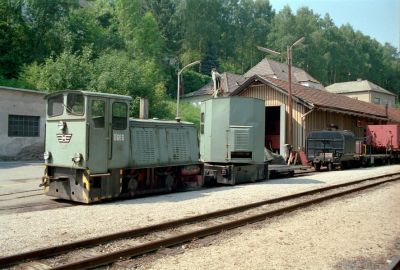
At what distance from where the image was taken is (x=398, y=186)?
16.3m

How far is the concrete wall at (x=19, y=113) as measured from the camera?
2247 cm

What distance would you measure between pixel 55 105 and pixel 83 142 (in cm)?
170

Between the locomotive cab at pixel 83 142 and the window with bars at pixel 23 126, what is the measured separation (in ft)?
43.4

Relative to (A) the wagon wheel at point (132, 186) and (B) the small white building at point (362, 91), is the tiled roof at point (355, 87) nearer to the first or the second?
(B) the small white building at point (362, 91)

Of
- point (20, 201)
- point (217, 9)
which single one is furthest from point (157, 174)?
point (217, 9)

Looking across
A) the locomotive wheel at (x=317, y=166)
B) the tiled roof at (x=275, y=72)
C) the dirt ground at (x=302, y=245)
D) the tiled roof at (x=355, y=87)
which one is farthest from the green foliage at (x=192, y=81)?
the dirt ground at (x=302, y=245)

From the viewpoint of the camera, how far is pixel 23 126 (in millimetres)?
23688

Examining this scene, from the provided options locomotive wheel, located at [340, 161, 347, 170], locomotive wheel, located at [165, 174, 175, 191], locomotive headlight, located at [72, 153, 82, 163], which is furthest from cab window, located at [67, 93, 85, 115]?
locomotive wheel, located at [340, 161, 347, 170]

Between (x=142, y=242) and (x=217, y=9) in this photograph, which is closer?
(x=142, y=242)

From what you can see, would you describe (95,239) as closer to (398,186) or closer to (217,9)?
(398,186)

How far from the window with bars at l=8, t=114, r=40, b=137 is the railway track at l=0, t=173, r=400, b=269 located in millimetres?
17253

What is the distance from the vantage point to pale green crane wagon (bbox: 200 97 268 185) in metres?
15.6

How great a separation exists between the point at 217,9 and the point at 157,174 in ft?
226

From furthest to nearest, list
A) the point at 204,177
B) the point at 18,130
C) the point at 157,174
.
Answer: the point at 18,130 → the point at 204,177 → the point at 157,174
